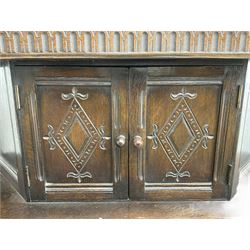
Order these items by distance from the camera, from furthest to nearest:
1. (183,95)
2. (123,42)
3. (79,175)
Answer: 1. (79,175)
2. (183,95)
3. (123,42)

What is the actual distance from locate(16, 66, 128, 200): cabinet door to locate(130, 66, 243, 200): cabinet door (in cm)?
4

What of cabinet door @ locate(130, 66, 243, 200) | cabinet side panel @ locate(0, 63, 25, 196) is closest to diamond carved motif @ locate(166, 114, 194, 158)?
cabinet door @ locate(130, 66, 243, 200)

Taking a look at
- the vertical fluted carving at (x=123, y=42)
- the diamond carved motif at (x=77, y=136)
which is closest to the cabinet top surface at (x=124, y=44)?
the vertical fluted carving at (x=123, y=42)

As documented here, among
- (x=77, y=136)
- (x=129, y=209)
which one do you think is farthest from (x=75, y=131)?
(x=129, y=209)

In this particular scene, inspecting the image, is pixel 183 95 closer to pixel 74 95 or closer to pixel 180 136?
pixel 180 136

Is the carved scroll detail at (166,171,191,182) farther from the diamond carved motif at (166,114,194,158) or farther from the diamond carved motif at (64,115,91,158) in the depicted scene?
the diamond carved motif at (64,115,91,158)

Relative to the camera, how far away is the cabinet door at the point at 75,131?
95cm

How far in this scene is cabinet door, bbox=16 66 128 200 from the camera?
0.95 meters

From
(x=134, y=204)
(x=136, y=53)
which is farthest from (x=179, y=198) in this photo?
(x=136, y=53)

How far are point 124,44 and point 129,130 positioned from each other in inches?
9.6

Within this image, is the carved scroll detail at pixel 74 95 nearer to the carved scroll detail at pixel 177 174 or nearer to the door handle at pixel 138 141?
the door handle at pixel 138 141

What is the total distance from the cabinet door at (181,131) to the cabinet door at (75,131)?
39 mm

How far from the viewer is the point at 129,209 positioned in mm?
1073

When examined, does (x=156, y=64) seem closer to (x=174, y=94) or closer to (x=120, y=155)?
(x=174, y=94)
